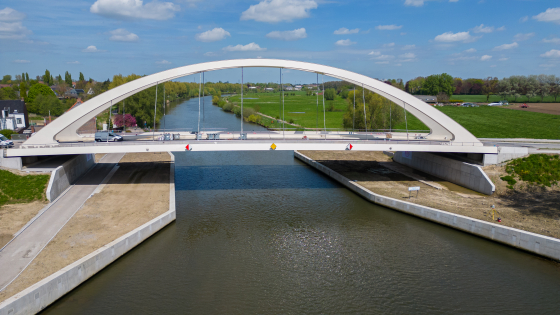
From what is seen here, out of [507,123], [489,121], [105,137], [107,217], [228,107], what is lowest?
[107,217]

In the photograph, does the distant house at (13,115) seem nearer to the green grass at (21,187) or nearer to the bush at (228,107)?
the green grass at (21,187)

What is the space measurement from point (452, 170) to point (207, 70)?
24.8 meters

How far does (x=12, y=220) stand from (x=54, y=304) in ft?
30.5

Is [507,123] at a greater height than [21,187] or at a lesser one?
greater

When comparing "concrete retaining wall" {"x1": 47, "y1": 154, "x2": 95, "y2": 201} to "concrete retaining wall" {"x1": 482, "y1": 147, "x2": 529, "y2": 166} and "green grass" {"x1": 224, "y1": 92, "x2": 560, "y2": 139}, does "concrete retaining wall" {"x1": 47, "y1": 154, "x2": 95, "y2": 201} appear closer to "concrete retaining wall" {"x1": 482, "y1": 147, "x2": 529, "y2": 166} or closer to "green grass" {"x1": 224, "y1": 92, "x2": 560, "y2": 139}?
"concrete retaining wall" {"x1": 482, "y1": 147, "x2": 529, "y2": 166}

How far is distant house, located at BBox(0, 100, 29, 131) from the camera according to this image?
223 feet

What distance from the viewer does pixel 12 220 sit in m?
22.1

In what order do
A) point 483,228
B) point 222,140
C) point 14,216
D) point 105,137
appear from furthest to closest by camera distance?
1. point 105,137
2. point 222,140
3. point 483,228
4. point 14,216

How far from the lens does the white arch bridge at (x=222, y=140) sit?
29.0m

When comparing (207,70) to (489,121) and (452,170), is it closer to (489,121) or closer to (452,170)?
(452,170)

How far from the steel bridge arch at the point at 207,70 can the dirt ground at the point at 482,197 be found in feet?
16.1

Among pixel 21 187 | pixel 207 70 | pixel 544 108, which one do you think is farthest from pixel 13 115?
pixel 544 108

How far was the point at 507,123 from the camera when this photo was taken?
7700 cm

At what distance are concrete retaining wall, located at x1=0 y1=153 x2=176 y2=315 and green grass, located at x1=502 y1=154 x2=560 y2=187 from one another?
29.3 meters
